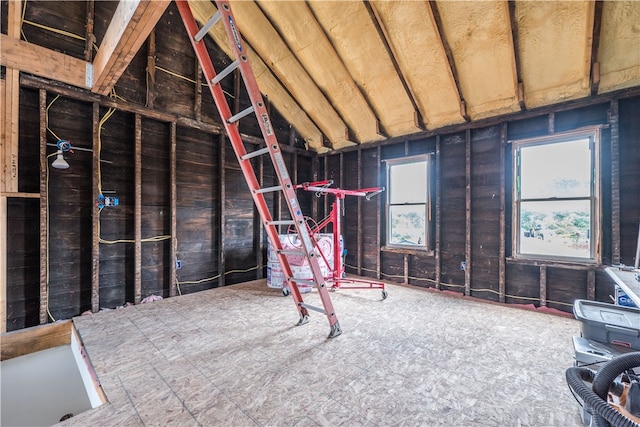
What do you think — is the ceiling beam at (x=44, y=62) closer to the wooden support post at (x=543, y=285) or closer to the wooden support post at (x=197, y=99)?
the wooden support post at (x=197, y=99)

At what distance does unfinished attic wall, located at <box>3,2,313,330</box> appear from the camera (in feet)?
Result: 9.42

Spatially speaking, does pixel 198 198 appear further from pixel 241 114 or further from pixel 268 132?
pixel 268 132

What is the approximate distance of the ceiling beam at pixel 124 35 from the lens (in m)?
2.02

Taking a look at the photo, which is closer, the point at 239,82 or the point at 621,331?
the point at 621,331

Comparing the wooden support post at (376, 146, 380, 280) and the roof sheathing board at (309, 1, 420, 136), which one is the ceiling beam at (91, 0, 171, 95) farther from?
the wooden support post at (376, 146, 380, 280)

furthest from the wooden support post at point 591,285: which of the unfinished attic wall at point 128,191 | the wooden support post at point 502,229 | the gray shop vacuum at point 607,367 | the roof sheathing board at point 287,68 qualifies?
the unfinished attic wall at point 128,191

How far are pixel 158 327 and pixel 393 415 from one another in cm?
239

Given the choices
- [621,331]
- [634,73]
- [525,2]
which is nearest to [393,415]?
[621,331]

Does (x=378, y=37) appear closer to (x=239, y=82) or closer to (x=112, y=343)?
(x=239, y=82)

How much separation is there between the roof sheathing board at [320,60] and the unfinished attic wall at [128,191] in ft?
4.51

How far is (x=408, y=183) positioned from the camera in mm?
4680

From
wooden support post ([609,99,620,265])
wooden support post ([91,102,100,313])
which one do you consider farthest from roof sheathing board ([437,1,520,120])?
wooden support post ([91,102,100,313])

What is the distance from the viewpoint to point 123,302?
135 inches

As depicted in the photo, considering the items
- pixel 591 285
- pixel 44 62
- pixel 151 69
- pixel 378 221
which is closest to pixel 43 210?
pixel 44 62
